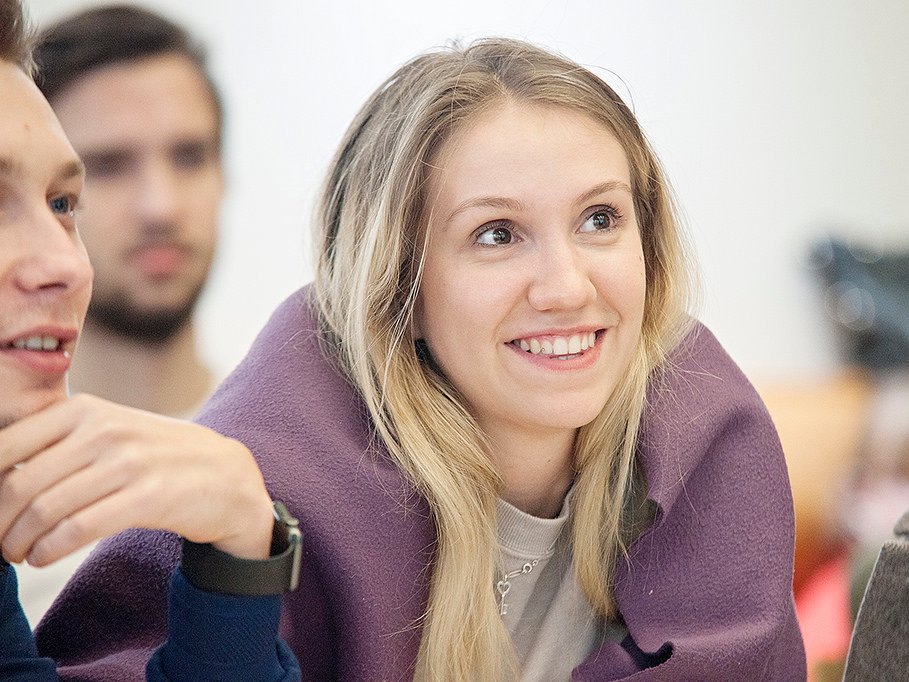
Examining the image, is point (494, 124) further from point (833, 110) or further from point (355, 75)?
point (833, 110)

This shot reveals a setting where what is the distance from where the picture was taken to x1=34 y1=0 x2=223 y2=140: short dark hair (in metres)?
1.68

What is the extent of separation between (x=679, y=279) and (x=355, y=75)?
1.08 m

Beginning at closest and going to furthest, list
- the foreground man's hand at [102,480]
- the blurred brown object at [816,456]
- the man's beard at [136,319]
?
the foreground man's hand at [102,480], the man's beard at [136,319], the blurred brown object at [816,456]

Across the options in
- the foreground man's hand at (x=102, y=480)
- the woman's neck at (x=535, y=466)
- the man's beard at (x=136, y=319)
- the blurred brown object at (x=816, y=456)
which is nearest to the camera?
the foreground man's hand at (x=102, y=480)

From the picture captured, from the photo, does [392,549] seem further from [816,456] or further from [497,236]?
[816,456]

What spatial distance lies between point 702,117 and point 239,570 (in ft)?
6.84

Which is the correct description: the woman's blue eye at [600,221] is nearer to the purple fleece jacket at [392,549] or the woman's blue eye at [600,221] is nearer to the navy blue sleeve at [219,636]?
the purple fleece jacket at [392,549]

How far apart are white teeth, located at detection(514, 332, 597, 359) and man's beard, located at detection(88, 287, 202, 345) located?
856 mm

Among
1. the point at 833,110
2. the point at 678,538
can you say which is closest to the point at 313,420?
the point at 678,538

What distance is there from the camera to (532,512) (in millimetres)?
1306

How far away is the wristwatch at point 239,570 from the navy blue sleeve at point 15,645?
145 millimetres

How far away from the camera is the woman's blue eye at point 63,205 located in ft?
2.82

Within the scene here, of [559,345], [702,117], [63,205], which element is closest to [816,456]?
[702,117]

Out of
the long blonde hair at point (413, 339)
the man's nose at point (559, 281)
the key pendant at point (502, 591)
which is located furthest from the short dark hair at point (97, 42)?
the key pendant at point (502, 591)
